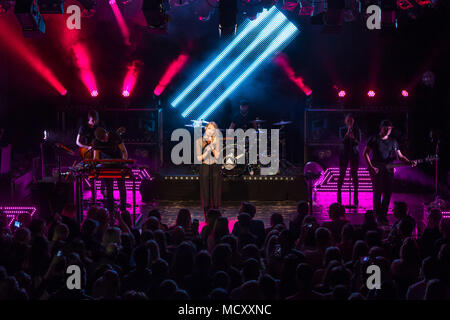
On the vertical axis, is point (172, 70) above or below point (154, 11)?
above

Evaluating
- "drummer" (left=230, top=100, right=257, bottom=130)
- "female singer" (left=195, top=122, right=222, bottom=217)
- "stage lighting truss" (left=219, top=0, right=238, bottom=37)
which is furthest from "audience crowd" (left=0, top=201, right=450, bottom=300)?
"drummer" (left=230, top=100, right=257, bottom=130)

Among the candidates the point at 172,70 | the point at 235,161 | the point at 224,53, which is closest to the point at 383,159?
the point at 235,161

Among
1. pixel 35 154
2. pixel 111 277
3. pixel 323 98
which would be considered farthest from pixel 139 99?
pixel 111 277

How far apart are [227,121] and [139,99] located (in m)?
2.54

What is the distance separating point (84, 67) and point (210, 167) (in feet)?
23.1

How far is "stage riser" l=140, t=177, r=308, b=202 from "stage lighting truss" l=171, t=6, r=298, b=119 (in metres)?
3.71

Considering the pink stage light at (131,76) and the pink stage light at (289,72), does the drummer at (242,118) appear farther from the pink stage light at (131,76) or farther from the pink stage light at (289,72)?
the pink stage light at (131,76)

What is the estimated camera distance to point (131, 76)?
13.6m

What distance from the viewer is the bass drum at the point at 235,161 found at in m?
11.0

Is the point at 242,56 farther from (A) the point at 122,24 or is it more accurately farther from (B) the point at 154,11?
(B) the point at 154,11

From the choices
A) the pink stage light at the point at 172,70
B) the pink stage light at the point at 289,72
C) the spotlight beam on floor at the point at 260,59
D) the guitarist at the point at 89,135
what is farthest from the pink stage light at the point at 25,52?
the pink stage light at the point at 289,72

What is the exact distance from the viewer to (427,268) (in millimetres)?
3889

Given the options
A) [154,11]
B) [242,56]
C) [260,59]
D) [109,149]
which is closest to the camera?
[154,11]
